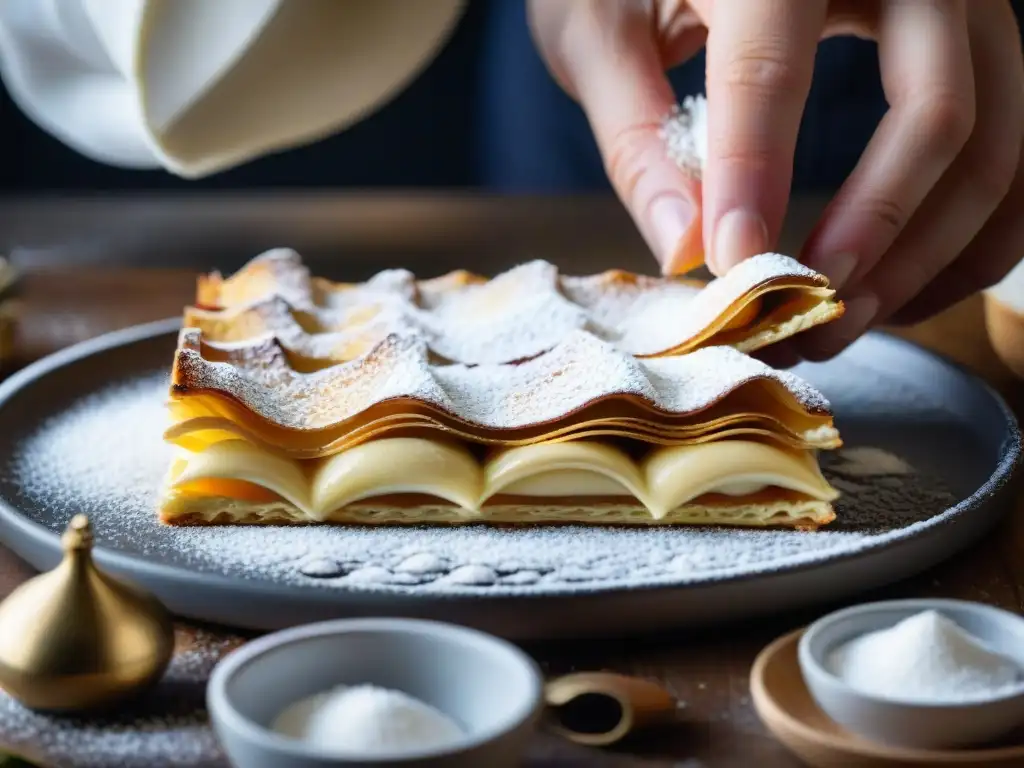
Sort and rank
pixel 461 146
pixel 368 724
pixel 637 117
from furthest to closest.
A: pixel 461 146, pixel 637 117, pixel 368 724

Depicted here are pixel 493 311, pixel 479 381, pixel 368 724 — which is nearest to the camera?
pixel 368 724

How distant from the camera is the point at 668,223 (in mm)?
1229

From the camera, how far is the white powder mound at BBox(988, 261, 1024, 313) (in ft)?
4.53

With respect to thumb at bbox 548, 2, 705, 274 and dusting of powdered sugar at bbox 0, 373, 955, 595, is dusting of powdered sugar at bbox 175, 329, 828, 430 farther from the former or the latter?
thumb at bbox 548, 2, 705, 274

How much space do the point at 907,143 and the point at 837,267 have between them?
138 millimetres

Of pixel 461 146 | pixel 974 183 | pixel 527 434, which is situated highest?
pixel 974 183

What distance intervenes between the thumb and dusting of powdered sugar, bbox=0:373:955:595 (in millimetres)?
282

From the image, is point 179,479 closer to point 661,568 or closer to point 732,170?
point 661,568

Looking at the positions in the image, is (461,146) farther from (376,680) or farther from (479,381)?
(376,680)

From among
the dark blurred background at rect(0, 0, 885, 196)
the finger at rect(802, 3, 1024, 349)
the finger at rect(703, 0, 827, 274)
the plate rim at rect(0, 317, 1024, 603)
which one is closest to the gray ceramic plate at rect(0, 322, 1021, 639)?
the plate rim at rect(0, 317, 1024, 603)

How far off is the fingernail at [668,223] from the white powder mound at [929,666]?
1.97ft

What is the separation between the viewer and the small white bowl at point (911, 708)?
60 cm

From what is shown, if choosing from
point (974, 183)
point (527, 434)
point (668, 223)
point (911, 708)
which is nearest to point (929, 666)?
point (911, 708)

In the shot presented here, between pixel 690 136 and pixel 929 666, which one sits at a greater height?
pixel 690 136
